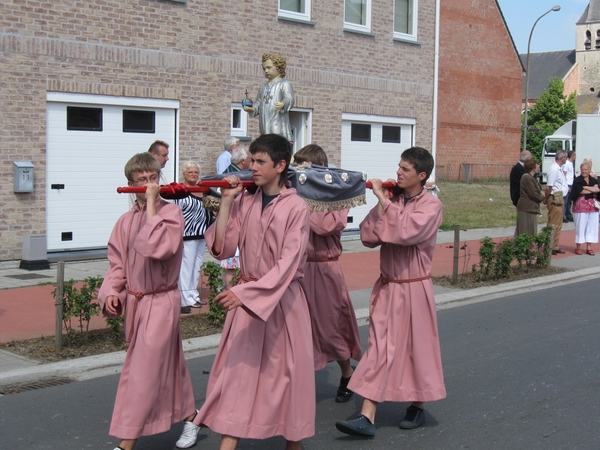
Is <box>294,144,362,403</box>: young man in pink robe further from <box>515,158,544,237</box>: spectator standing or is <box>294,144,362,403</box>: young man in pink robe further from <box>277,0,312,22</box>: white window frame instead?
<box>277,0,312,22</box>: white window frame

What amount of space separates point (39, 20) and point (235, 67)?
12.9 ft

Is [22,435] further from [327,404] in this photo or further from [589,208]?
[589,208]

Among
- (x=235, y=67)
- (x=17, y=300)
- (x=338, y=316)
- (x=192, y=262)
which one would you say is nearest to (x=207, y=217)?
(x=192, y=262)

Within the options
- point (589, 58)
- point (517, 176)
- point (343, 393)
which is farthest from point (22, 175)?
point (589, 58)

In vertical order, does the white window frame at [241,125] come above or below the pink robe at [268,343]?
above

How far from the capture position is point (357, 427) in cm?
539

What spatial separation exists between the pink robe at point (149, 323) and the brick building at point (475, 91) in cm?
2961

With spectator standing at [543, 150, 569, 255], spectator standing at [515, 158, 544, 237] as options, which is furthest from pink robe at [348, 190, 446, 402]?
spectator standing at [543, 150, 569, 255]

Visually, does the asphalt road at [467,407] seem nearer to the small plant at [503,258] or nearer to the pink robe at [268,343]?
the pink robe at [268,343]

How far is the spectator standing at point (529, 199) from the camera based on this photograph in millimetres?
13945

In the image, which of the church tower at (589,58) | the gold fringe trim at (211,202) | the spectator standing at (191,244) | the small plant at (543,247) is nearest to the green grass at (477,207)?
the small plant at (543,247)

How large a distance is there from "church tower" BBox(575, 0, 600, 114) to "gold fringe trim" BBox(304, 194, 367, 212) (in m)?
82.1

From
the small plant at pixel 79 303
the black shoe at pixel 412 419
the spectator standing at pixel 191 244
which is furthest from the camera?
the spectator standing at pixel 191 244

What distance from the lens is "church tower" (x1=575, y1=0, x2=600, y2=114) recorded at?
86581mm
